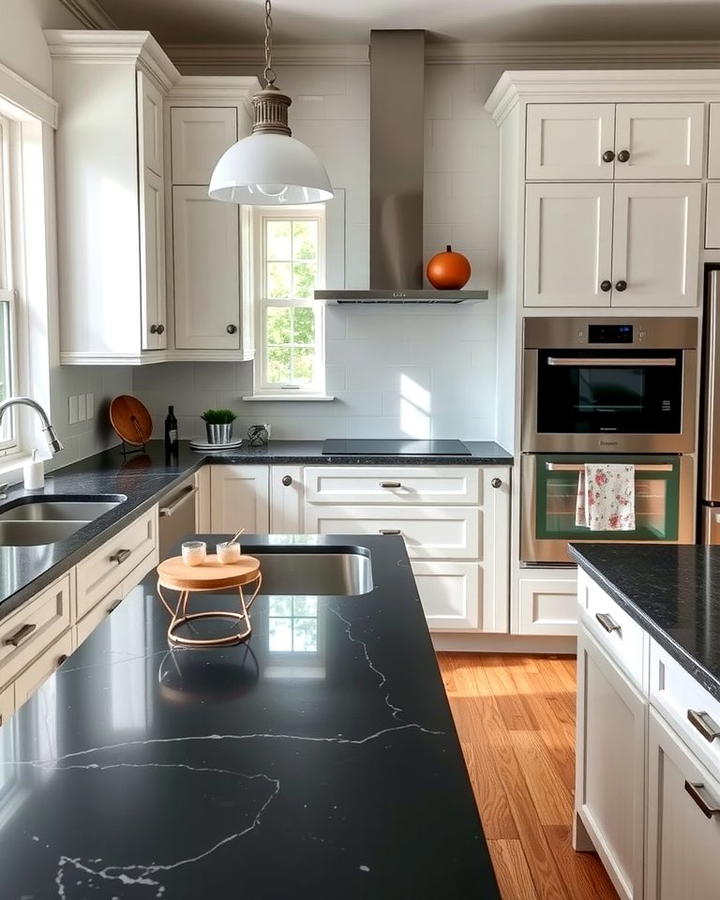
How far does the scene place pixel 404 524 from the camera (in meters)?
4.13

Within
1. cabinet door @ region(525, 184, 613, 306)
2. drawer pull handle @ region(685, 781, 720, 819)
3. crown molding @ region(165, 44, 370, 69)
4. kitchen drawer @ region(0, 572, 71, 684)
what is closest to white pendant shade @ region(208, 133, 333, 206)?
kitchen drawer @ region(0, 572, 71, 684)

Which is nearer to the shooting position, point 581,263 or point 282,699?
point 282,699

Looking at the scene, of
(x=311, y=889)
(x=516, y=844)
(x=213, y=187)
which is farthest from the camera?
(x=516, y=844)

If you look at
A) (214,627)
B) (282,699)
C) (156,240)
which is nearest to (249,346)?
(156,240)

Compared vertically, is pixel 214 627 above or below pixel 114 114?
below

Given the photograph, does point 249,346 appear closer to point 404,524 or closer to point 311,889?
point 404,524

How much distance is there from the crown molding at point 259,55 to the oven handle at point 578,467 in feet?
7.08

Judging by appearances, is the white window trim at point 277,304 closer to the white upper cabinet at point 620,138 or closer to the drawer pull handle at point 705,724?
the white upper cabinet at point 620,138

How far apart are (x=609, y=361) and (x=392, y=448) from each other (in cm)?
106

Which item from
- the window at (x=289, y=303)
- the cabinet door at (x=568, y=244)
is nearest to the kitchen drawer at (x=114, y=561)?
the window at (x=289, y=303)

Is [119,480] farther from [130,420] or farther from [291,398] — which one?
[291,398]

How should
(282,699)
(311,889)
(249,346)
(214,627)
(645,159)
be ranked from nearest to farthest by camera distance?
1. (311,889)
2. (282,699)
3. (214,627)
4. (645,159)
5. (249,346)

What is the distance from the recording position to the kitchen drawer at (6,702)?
6.68 feet

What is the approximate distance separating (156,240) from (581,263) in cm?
184
